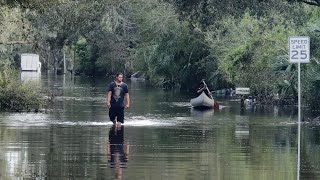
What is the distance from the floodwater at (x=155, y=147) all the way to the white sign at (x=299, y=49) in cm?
213

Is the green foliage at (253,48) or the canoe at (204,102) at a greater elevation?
the green foliage at (253,48)

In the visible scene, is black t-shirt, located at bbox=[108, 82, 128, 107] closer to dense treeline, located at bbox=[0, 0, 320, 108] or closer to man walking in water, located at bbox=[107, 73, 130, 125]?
man walking in water, located at bbox=[107, 73, 130, 125]

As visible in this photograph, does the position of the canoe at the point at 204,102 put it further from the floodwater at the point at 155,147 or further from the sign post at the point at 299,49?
the sign post at the point at 299,49

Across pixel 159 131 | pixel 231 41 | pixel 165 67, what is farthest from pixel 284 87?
pixel 165 67

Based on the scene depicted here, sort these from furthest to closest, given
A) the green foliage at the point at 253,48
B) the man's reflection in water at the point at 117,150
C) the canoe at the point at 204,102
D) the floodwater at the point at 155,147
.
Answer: the green foliage at the point at 253,48, the canoe at the point at 204,102, the man's reflection in water at the point at 117,150, the floodwater at the point at 155,147

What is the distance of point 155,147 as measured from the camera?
20609mm

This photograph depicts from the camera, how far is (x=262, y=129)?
27.5 m

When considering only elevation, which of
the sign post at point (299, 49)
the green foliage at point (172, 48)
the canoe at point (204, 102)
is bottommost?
the canoe at point (204, 102)

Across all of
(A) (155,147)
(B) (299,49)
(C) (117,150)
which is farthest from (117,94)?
(B) (299,49)

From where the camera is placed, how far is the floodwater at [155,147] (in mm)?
15938

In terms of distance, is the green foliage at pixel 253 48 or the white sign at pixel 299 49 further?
the green foliage at pixel 253 48

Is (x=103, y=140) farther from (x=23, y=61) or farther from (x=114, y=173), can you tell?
(x=23, y=61)

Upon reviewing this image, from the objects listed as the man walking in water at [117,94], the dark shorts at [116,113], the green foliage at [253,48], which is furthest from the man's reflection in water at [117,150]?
the green foliage at [253,48]

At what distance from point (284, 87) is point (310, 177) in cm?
2587
